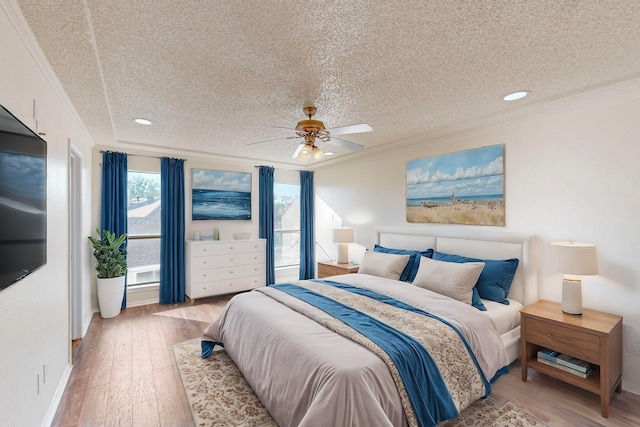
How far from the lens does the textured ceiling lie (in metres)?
1.57

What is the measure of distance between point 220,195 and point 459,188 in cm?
393

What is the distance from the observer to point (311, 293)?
302 centimetres

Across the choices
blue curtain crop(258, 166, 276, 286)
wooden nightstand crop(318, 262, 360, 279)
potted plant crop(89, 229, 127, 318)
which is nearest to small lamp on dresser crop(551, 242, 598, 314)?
wooden nightstand crop(318, 262, 360, 279)

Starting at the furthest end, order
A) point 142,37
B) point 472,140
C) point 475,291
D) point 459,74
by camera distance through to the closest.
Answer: point 472,140
point 475,291
point 459,74
point 142,37

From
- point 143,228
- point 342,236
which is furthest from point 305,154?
point 143,228

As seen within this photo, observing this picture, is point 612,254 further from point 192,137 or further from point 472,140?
point 192,137

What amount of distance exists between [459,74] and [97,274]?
5116 mm

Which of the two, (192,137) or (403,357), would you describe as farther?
(192,137)

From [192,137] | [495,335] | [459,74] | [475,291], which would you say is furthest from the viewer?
[192,137]

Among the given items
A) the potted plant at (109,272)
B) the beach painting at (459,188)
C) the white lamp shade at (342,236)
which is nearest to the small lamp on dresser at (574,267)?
the beach painting at (459,188)

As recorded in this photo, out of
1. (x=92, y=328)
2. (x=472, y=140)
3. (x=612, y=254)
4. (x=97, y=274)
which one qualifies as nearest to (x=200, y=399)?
(x=92, y=328)

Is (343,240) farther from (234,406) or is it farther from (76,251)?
(76,251)

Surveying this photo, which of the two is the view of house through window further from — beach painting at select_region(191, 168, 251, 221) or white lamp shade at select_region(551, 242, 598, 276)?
white lamp shade at select_region(551, 242, 598, 276)

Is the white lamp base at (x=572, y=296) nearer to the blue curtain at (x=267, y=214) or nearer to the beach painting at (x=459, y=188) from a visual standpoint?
the beach painting at (x=459, y=188)
